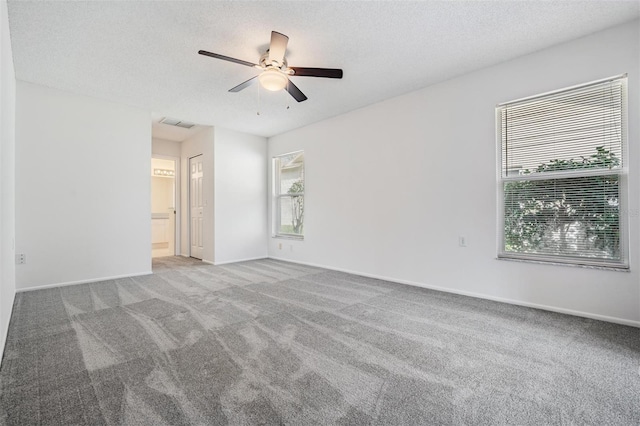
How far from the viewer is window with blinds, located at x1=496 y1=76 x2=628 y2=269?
266cm

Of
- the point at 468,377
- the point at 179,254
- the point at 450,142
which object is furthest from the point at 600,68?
the point at 179,254

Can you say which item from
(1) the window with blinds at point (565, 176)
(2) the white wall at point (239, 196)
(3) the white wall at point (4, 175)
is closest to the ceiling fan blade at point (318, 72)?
(1) the window with blinds at point (565, 176)

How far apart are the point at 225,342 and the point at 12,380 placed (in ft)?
3.97

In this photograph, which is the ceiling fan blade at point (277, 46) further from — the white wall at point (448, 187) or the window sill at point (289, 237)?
the window sill at point (289, 237)

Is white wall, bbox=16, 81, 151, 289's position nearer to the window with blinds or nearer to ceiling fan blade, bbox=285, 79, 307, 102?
ceiling fan blade, bbox=285, 79, 307, 102

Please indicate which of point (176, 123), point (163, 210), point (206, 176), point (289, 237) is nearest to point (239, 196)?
point (206, 176)

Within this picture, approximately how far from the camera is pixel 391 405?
152 centimetres

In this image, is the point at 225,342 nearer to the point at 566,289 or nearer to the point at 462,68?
the point at 566,289

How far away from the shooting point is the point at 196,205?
6.40m

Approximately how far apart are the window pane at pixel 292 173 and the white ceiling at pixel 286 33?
1.92m

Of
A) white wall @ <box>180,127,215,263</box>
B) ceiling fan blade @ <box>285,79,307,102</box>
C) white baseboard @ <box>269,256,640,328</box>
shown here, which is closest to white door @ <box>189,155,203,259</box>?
white wall @ <box>180,127,215,263</box>

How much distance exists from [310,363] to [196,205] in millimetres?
5324

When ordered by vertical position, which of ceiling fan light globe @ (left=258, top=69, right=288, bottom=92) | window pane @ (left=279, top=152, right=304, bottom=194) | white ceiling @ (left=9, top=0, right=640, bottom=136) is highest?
white ceiling @ (left=9, top=0, right=640, bottom=136)

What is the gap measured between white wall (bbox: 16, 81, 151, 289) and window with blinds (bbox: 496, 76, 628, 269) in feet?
16.7
